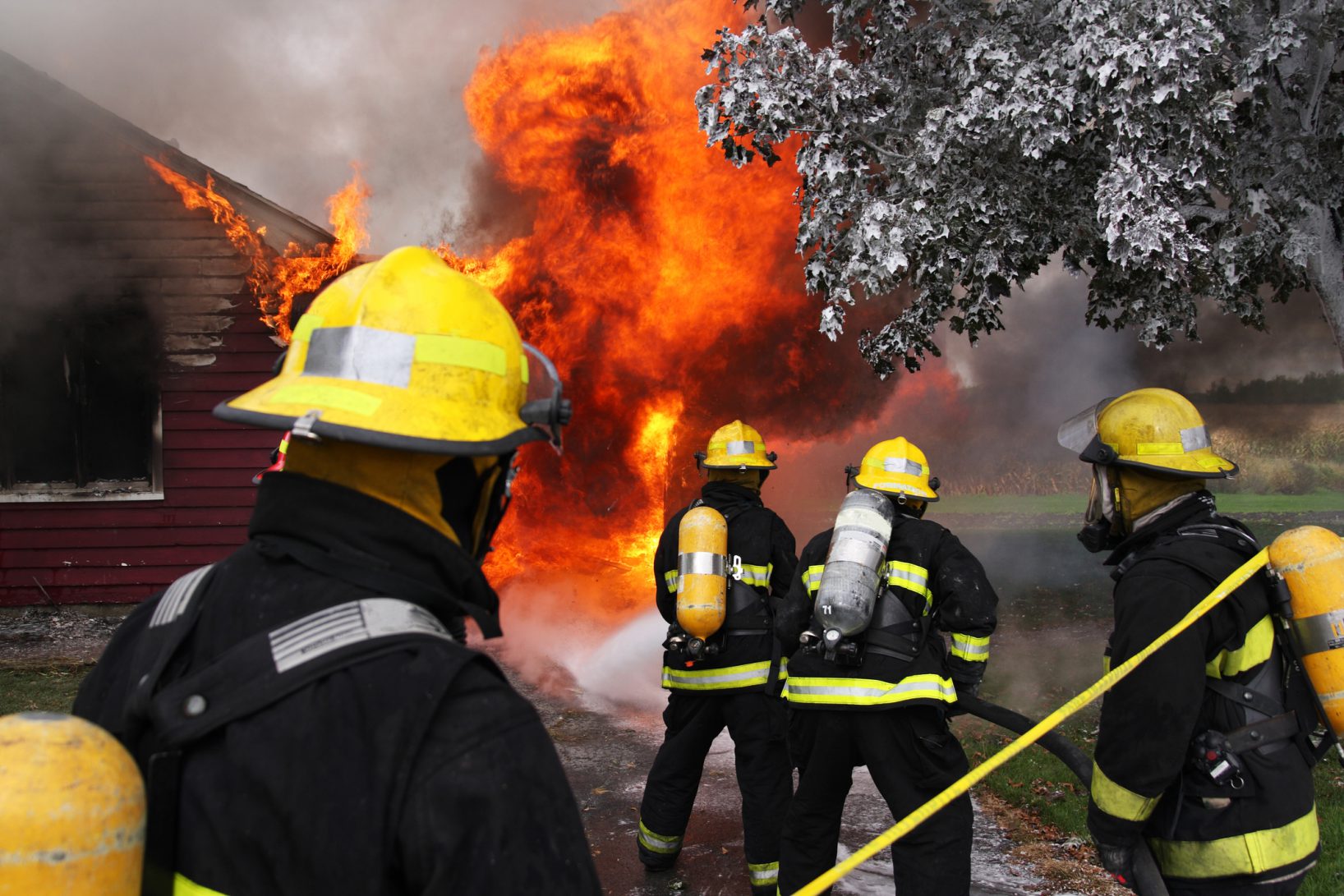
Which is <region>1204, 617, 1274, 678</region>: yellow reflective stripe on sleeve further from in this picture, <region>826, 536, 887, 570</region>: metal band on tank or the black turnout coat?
the black turnout coat

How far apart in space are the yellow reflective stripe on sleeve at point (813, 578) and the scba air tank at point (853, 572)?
263 mm

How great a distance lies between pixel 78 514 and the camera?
9.25 meters

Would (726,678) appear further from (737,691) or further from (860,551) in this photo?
(860,551)

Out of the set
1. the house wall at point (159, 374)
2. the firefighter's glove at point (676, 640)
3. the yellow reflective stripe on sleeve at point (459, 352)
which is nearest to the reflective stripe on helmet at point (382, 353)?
the yellow reflective stripe on sleeve at point (459, 352)

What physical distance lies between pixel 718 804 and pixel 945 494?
15.0m

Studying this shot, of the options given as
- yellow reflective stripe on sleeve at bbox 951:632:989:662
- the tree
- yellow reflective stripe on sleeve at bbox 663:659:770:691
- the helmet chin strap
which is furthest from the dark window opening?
the helmet chin strap

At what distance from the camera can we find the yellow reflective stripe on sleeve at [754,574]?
4.88 meters

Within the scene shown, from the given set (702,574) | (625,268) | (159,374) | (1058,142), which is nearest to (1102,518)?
(702,574)

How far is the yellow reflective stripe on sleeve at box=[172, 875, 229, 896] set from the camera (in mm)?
1130

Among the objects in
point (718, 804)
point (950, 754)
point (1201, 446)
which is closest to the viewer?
point (1201, 446)

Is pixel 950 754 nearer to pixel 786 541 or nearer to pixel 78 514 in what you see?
pixel 786 541

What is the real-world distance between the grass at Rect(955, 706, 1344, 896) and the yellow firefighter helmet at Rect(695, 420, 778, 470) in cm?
242

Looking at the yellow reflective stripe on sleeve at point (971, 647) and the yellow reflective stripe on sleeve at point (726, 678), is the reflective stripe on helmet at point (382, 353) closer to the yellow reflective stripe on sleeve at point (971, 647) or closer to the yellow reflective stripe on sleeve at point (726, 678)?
the yellow reflective stripe on sleeve at point (971, 647)

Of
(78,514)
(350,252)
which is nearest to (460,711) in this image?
(350,252)
